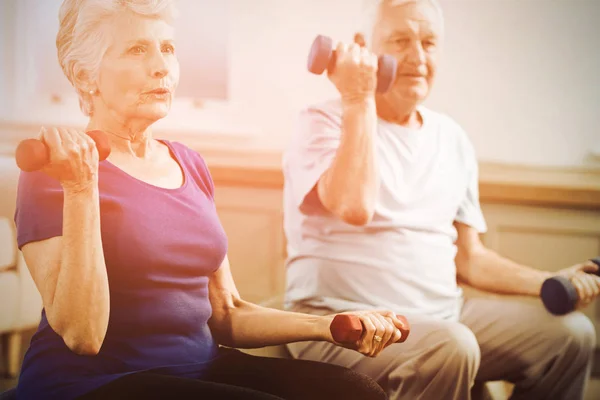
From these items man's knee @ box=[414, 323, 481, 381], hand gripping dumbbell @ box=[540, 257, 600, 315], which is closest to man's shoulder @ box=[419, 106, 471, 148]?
hand gripping dumbbell @ box=[540, 257, 600, 315]

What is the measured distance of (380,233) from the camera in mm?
1181

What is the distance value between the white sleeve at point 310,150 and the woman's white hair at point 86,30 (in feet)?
1.27

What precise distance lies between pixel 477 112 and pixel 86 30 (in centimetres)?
84

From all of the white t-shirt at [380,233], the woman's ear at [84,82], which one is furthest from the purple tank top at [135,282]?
the white t-shirt at [380,233]

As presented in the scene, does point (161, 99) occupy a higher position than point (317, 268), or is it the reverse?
point (161, 99)

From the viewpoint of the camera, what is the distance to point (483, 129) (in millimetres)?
1399

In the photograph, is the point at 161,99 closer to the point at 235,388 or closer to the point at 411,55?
the point at 235,388

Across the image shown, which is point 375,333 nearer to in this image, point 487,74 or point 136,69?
point 136,69

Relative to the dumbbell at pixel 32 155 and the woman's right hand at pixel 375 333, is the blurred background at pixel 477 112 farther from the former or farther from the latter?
the dumbbell at pixel 32 155

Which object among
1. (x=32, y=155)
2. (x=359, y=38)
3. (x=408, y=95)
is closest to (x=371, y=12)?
(x=359, y=38)

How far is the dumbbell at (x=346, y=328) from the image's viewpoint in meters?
0.88

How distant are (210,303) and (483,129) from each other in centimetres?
74

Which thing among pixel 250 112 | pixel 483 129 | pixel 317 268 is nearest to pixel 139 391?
pixel 317 268

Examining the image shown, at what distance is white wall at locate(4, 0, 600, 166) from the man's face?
83 mm
